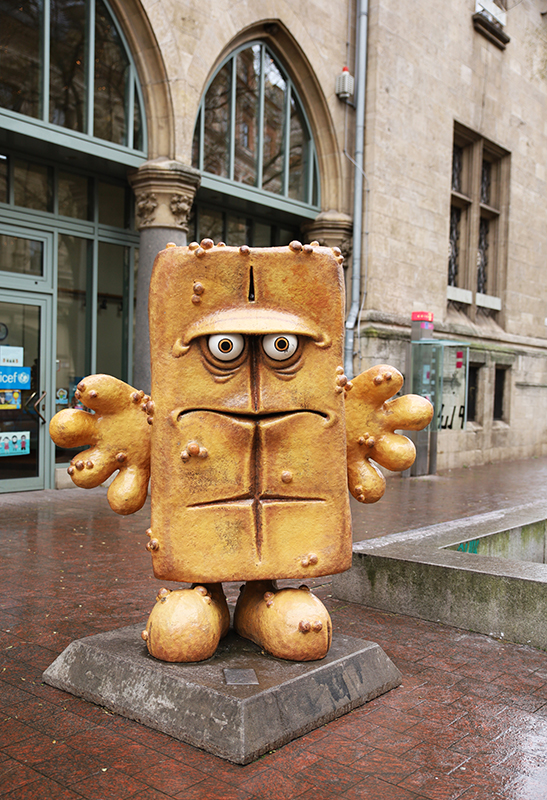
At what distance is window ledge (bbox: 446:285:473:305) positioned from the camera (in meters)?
13.9

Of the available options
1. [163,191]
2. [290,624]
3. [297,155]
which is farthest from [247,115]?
[290,624]

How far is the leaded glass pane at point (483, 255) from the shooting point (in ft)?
50.5

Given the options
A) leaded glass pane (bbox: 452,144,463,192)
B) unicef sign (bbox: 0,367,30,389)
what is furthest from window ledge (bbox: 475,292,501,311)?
unicef sign (bbox: 0,367,30,389)

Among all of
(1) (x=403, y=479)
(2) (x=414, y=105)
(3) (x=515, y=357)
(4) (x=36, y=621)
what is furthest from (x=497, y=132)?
(4) (x=36, y=621)

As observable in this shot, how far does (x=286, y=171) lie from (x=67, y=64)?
3.72m

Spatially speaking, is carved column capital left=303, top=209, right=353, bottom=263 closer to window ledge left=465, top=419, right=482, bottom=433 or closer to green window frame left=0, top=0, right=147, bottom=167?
green window frame left=0, top=0, right=147, bottom=167

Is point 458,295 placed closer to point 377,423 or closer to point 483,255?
point 483,255

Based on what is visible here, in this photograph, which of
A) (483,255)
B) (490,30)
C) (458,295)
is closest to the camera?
(490,30)

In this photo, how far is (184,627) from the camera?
306 cm

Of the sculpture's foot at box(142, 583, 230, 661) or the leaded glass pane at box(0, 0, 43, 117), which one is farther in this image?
the leaded glass pane at box(0, 0, 43, 117)

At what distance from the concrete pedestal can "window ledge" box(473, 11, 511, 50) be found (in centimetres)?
1346

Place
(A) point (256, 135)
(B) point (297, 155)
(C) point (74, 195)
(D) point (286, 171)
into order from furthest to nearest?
1. (B) point (297, 155)
2. (D) point (286, 171)
3. (A) point (256, 135)
4. (C) point (74, 195)

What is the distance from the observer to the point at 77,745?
2.73 m

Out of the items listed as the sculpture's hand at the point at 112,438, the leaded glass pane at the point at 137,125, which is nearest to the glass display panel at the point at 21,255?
the leaded glass pane at the point at 137,125
